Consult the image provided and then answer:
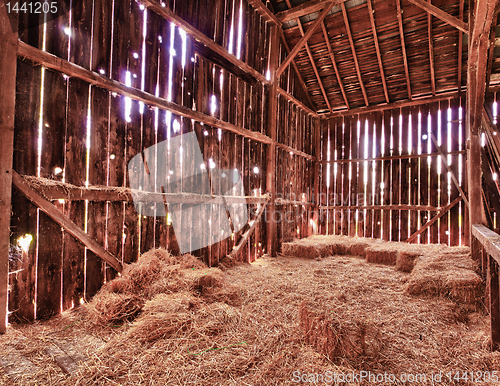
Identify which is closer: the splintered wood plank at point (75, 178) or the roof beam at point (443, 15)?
the splintered wood plank at point (75, 178)

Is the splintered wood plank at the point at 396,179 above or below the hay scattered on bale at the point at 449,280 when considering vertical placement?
above

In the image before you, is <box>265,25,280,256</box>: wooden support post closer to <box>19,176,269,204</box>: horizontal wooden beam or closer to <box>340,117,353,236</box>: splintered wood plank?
<box>19,176,269,204</box>: horizontal wooden beam

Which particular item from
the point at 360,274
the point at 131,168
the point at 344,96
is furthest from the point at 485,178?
the point at 131,168

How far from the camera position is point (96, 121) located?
126 inches

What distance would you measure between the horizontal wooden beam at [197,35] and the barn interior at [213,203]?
0.09ft

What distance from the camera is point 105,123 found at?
3.30m

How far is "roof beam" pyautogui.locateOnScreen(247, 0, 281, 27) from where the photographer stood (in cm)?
586

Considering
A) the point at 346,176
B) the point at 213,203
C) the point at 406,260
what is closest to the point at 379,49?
the point at 346,176

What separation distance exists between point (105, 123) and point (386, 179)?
24.6ft

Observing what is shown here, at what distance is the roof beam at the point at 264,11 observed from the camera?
5856mm

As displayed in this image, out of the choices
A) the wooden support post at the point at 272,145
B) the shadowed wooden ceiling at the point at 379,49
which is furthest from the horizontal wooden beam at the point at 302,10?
the wooden support post at the point at 272,145

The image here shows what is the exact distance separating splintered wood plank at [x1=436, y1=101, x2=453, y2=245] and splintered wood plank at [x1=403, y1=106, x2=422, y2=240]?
0.51 metres

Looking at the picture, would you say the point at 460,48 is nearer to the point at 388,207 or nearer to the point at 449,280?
the point at 388,207

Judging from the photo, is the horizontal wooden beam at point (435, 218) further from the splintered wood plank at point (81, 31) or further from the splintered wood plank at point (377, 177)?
the splintered wood plank at point (81, 31)
